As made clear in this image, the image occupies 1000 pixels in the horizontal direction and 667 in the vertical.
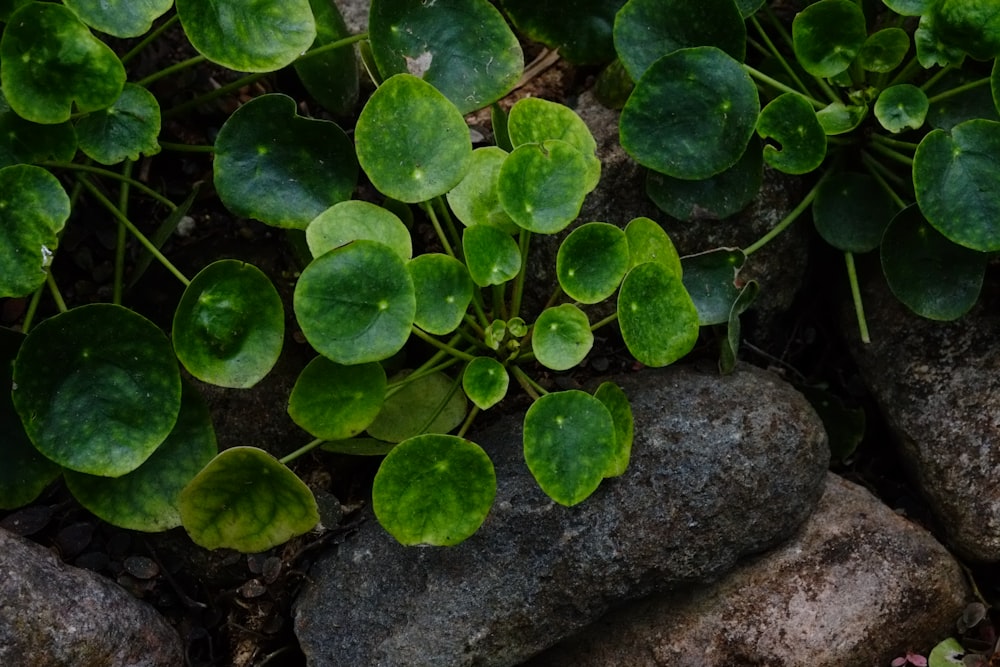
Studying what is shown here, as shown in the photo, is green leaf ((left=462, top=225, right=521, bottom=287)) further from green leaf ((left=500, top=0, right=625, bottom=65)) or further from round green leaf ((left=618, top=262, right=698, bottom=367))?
green leaf ((left=500, top=0, right=625, bottom=65))

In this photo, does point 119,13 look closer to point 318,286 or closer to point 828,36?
point 318,286

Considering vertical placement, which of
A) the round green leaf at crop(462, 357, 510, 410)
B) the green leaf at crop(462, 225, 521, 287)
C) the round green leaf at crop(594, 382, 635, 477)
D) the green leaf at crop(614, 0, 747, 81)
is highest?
the green leaf at crop(614, 0, 747, 81)

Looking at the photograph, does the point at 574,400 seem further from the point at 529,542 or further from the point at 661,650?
the point at 661,650

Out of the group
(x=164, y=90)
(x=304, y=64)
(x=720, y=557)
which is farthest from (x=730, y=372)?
(x=164, y=90)

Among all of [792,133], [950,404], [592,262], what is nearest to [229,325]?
[592,262]

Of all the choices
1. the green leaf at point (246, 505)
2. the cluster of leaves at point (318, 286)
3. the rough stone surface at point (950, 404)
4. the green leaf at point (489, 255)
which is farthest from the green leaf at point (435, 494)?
the rough stone surface at point (950, 404)

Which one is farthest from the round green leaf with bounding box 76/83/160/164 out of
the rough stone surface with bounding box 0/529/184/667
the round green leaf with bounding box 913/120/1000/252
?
the round green leaf with bounding box 913/120/1000/252
